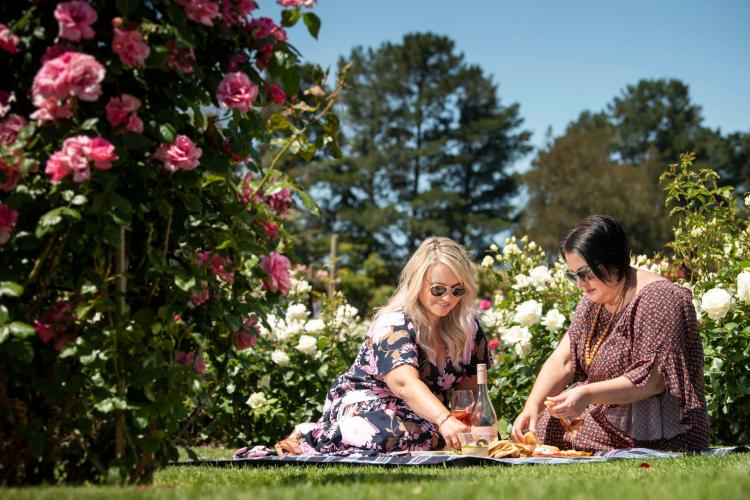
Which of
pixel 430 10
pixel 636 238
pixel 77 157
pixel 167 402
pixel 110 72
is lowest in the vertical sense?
pixel 167 402

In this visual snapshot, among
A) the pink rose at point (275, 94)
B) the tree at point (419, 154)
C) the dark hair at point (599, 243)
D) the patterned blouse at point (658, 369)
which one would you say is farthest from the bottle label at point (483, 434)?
the tree at point (419, 154)

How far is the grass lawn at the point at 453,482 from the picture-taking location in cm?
276

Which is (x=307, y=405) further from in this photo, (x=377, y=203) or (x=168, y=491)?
(x=377, y=203)

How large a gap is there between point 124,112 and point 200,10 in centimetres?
41

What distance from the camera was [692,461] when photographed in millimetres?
4266

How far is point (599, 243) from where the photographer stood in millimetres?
4941

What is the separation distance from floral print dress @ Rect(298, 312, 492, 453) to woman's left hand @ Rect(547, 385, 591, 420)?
75cm

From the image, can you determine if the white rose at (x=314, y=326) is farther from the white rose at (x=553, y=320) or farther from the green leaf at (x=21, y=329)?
the green leaf at (x=21, y=329)

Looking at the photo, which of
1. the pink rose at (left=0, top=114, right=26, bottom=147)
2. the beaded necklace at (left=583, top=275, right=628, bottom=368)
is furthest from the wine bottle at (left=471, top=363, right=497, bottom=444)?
the pink rose at (left=0, top=114, right=26, bottom=147)

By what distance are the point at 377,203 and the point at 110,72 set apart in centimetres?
3784

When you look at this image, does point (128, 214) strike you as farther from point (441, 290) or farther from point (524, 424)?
point (524, 424)

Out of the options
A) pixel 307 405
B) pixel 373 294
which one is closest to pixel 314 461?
pixel 307 405

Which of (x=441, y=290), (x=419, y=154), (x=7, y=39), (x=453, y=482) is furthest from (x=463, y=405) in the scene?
(x=419, y=154)

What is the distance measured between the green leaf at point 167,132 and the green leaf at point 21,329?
74 cm
